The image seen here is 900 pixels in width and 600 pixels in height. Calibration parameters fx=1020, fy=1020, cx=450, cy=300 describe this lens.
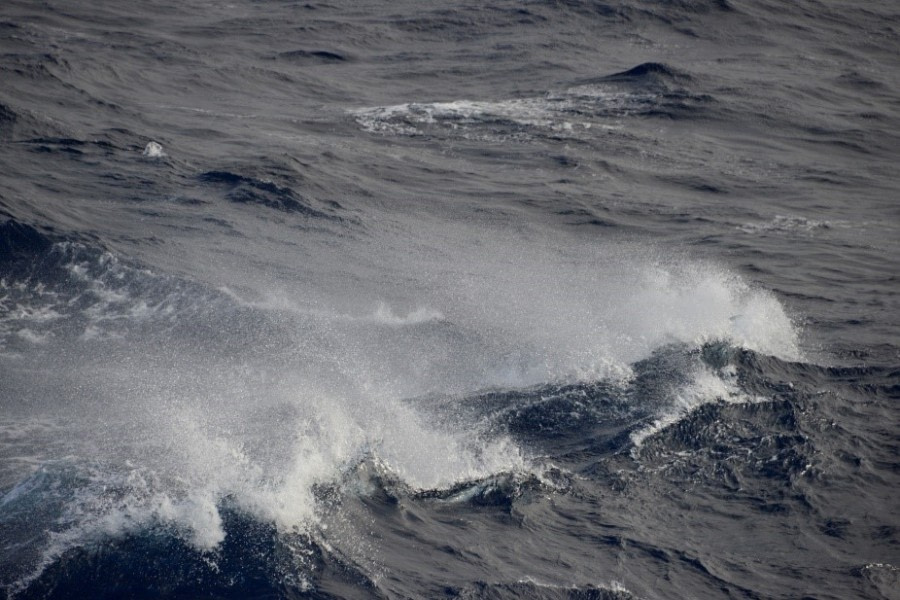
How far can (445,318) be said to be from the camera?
Result: 22422 mm

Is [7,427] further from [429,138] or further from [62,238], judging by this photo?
[429,138]

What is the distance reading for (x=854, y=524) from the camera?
1586 cm

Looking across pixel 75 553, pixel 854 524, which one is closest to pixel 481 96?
pixel 854 524

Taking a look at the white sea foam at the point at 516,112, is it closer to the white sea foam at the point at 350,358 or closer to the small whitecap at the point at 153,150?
the small whitecap at the point at 153,150

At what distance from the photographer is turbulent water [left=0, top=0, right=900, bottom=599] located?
14.6m

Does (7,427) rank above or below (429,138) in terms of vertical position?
below

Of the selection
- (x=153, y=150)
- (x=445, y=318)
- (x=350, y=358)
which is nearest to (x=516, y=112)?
(x=153, y=150)

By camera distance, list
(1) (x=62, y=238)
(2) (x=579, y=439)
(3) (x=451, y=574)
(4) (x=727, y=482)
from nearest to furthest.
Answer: (3) (x=451, y=574) → (4) (x=727, y=482) → (2) (x=579, y=439) → (1) (x=62, y=238)

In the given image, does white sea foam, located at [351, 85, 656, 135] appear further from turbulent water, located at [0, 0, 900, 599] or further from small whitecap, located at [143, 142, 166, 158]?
small whitecap, located at [143, 142, 166, 158]

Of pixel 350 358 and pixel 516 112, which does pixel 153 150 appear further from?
pixel 350 358

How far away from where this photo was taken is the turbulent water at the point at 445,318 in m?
14.6

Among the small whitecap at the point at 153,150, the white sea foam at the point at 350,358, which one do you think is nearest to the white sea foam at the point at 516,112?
the small whitecap at the point at 153,150

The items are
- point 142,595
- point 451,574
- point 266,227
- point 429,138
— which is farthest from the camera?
point 429,138

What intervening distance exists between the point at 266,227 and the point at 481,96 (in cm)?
1329
